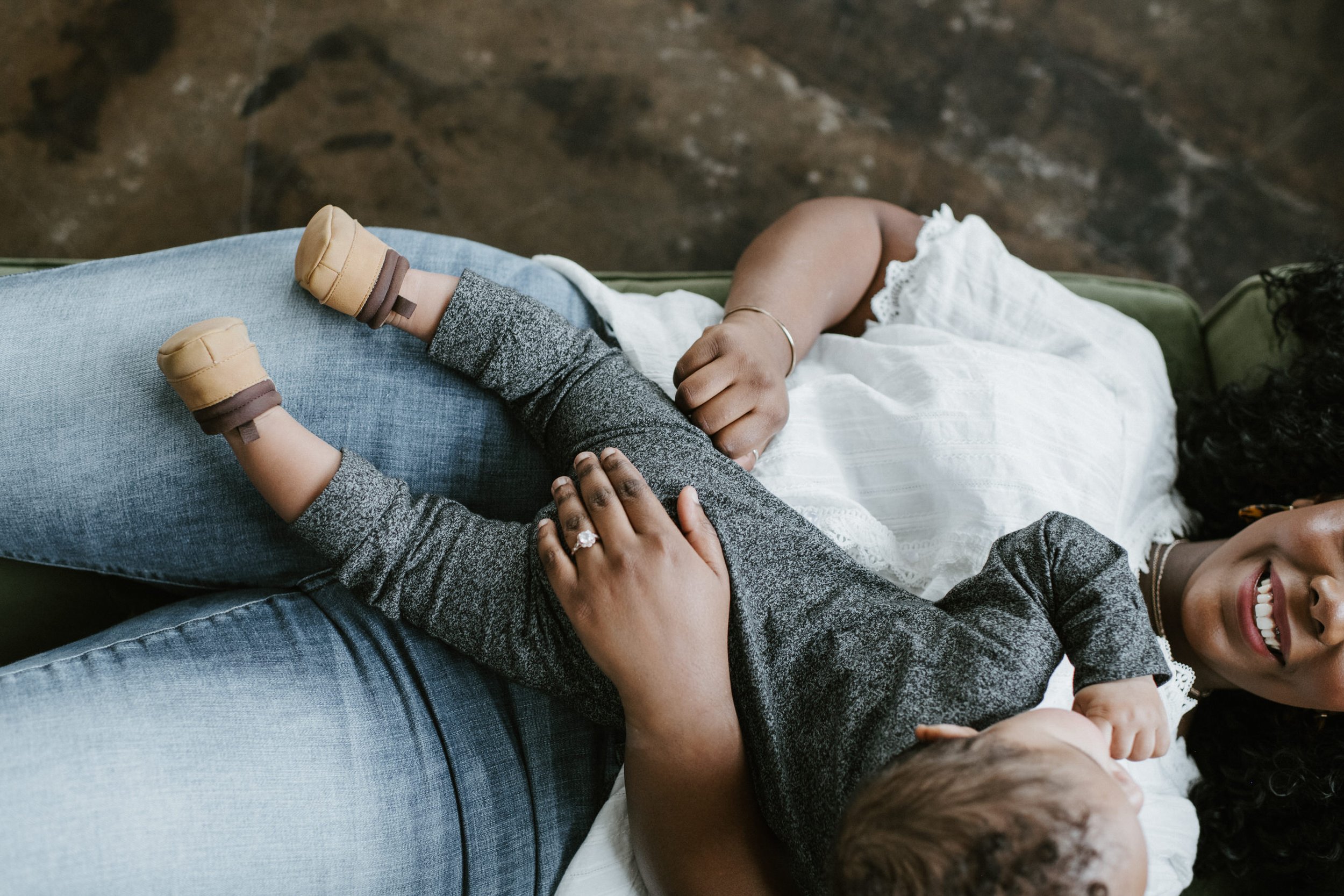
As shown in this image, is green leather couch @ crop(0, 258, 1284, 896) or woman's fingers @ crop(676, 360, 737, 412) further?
green leather couch @ crop(0, 258, 1284, 896)

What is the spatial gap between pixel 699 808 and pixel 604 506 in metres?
0.31

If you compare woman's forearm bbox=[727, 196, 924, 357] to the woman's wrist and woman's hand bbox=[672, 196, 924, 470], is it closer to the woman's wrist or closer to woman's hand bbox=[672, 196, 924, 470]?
woman's hand bbox=[672, 196, 924, 470]

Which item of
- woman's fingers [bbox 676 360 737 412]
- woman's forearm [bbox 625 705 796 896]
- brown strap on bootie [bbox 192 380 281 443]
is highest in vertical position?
woman's fingers [bbox 676 360 737 412]

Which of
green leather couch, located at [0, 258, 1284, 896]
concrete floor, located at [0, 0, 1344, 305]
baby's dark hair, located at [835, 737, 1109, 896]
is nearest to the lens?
baby's dark hair, located at [835, 737, 1109, 896]

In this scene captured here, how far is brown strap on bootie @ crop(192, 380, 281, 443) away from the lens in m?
0.84

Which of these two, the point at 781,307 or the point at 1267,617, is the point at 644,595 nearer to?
the point at 781,307

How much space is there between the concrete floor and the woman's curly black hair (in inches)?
32.4

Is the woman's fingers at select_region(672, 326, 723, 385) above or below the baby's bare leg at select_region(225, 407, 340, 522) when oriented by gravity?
above

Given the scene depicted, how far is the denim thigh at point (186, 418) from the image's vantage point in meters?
0.89

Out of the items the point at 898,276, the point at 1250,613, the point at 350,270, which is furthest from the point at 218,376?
the point at 1250,613

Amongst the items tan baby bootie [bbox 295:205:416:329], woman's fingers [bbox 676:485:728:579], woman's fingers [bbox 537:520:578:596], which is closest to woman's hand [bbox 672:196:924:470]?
woman's fingers [bbox 676:485:728:579]

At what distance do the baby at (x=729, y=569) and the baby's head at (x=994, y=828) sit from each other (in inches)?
2.6

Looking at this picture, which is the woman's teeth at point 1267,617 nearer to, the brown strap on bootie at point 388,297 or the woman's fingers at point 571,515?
the woman's fingers at point 571,515

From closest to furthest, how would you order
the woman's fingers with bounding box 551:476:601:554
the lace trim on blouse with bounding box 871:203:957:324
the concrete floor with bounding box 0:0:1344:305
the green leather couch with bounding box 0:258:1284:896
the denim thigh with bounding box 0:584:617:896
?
the denim thigh with bounding box 0:584:617:896 → the woman's fingers with bounding box 551:476:601:554 → the green leather couch with bounding box 0:258:1284:896 → the lace trim on blouse with bounding box 871:203:957:324 → the concrete floor with bounding box 0:0:1344:305
